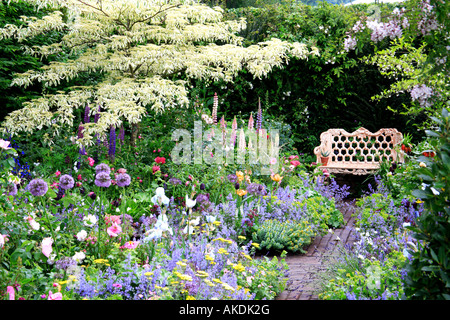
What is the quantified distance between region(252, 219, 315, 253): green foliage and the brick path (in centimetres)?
12

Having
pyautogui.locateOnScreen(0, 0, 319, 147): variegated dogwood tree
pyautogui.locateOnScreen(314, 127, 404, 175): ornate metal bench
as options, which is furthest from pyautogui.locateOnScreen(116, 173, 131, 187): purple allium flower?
pyautogui.locateOnScreen(314, 127, 404, 175): ornate metal bench

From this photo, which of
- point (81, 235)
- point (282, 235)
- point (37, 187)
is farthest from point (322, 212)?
point (37, 187)

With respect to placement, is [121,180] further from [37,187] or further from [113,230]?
[37,187]

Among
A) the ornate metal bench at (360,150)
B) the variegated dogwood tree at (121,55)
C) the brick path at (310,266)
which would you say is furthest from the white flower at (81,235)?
the ornate metal bench at (360,150)

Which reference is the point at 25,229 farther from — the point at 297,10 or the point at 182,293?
the point at 297,10

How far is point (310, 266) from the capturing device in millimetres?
3617

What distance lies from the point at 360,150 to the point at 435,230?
582 cm

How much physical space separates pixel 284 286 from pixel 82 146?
2.58 metres

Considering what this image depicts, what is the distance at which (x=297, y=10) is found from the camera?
7.64 m

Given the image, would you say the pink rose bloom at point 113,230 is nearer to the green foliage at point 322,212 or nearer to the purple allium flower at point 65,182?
the purple allium flower at point 65,182

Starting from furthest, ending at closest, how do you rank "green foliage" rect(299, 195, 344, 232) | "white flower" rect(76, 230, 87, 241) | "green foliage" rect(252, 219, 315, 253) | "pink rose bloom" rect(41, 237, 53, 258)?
"green foliage" rect(299, 195, 344, 232) → "green foliage" rect(252, 219, 315, 253) → "white flower" rect(76, 230, 87, 241) → "pink rose bloom" rect(41, 237, 53, 258)

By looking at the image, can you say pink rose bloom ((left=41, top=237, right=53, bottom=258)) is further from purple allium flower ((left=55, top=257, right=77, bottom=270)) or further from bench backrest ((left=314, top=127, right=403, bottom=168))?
bench backrest ((left=314, top=127, right=403, bottom=168))

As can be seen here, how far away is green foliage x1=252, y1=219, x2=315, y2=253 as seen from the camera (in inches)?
151
